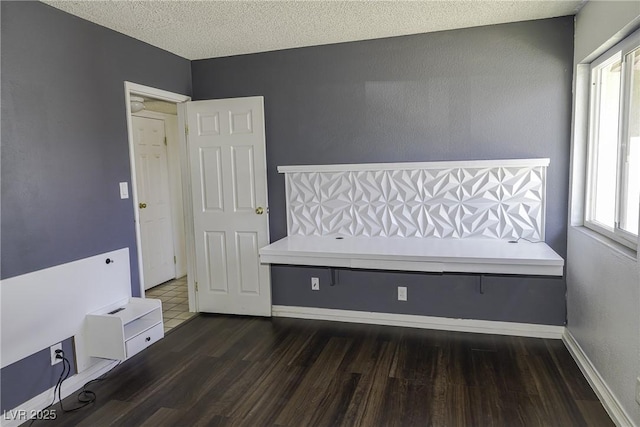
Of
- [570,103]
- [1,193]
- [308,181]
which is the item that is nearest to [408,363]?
[308,181]

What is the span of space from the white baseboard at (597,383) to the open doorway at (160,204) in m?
3.23

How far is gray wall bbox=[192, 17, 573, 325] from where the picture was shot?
9.98ft

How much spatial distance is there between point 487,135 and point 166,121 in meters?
3.61

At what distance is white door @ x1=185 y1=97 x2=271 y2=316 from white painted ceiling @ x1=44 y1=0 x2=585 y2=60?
1.95ft

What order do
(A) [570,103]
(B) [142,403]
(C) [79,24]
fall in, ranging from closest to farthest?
1. (B) [142,403]
2. (C) [79,24]
3. (A) [570,103]

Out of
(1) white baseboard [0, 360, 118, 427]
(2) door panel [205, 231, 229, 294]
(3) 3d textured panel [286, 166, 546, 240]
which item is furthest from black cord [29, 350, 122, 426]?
(3) 3d textured panel [286, 166, 546, 240]

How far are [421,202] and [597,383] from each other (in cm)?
161

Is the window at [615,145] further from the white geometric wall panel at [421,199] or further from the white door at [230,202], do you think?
the white door at [230,202]

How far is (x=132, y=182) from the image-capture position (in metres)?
3.17

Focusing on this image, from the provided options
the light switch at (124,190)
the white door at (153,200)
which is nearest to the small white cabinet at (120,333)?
the light switch at (124,190)

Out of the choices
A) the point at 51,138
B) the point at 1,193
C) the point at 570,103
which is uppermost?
the point at 570,103

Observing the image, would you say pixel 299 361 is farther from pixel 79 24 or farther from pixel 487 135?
pixel 79 24

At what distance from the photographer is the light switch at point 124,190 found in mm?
3064

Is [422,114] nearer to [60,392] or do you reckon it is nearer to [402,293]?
[402,293]
